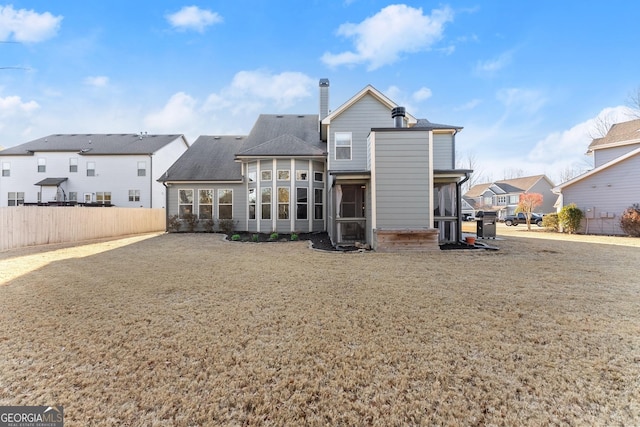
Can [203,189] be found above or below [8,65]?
below

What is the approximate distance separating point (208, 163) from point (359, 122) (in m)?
9.26

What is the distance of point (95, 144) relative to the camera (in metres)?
25.2

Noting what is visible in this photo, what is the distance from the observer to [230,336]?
2824mm

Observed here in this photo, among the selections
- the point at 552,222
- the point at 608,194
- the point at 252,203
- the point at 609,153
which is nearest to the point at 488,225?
the point at 608,194

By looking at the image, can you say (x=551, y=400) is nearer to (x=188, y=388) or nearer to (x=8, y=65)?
(x=188, y=388)

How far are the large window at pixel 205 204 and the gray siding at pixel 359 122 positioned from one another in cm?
739

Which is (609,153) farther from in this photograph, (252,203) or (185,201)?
(185,201)

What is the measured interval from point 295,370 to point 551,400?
1857 mm

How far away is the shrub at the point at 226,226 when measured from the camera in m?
14.5

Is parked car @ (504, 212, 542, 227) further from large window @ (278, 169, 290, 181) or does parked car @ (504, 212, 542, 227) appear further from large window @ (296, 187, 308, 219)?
large window @ (278, 169, 290, 181)

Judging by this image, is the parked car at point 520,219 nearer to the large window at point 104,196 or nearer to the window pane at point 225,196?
the window pane at point 225,196

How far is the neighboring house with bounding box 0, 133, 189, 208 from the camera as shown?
926 inches

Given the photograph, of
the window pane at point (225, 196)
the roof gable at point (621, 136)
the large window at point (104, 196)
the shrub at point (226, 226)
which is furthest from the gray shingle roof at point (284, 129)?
the roof gable at point (621, 136)

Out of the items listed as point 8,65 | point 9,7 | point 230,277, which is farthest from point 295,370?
point 9,7
